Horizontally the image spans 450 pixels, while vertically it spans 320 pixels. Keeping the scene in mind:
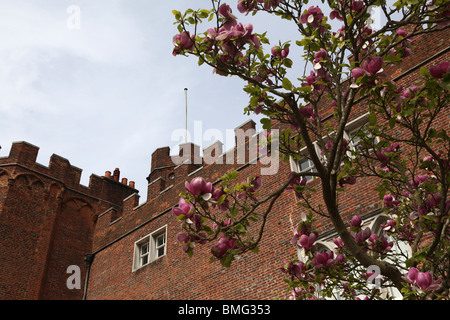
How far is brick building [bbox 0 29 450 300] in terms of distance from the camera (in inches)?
400

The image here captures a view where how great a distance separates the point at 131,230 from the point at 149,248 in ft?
4.91

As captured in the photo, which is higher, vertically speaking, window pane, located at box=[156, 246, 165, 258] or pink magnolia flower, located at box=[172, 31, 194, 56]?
window pane, located at box=[156, 246, 165, 258]

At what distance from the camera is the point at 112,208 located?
17703 mm

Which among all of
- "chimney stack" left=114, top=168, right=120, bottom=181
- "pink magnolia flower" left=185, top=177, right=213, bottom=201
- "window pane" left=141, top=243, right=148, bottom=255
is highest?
"chimney stack" left=114, top=168, right=120, bottom=181

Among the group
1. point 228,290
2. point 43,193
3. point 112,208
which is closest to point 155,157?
point 112,208

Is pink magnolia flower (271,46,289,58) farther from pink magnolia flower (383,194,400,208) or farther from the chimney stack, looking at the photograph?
the chimney stack

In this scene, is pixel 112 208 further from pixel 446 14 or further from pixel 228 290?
pixel 446 14

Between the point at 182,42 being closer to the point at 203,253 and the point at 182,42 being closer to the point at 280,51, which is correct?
the point at 280,51

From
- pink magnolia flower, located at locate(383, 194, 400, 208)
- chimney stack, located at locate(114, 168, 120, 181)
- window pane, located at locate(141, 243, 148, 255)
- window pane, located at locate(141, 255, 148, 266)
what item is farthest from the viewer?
chimney stack, located at locate(114, 168, 120, 181)

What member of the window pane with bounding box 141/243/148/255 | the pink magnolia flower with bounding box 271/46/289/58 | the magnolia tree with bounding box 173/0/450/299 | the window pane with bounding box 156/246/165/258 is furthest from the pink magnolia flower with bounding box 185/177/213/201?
the window pane with bounding box 141/243/148/255

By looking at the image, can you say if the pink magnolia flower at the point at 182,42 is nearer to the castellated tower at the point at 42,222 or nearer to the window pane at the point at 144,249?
the window pane at the point at 144,249

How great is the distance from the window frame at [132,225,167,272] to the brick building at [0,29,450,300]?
4cm

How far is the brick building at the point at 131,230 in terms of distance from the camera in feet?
33.3

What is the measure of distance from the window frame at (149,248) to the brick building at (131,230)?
39mm
